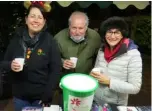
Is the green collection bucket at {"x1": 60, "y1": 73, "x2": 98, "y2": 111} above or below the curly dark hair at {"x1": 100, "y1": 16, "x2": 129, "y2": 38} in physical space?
below

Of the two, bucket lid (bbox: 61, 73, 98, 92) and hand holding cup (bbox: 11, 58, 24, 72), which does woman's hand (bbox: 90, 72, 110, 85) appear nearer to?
bucket lid (bbox: 61, 73, 98, 92)

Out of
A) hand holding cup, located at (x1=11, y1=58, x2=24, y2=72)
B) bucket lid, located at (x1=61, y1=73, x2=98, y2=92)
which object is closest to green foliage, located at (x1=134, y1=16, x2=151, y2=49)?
hand holding cup, located at (x1=11, y1=58, x2=24, y2=72)

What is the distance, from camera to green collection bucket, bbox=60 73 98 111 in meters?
1.49

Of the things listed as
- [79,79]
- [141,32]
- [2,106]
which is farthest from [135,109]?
[141,32]

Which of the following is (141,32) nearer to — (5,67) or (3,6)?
(3,6)

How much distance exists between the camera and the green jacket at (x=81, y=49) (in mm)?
2373

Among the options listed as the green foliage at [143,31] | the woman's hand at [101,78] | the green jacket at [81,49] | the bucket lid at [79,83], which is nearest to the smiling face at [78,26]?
the green jacket at [81,49]

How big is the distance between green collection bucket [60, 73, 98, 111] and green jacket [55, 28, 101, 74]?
77 cm

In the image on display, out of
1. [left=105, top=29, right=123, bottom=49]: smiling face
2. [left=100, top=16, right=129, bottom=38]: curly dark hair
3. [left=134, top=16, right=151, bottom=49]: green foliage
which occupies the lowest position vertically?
[left=134, top=16, right=151, bottom=49]: green foliage

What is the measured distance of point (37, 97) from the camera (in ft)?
7.66

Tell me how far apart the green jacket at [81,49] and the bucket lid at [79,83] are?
2.48 ft

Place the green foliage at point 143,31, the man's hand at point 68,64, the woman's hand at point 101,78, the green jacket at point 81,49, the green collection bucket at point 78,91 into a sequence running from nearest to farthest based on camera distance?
the green collection bucket at point 78,91, the woman's hand at point 101,78, the man's hand at point 68,64, the green jacket at point 81,49, the green foliage at point 143,31

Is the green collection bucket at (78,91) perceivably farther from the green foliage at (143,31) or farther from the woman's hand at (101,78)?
the green foliage at (143,31)

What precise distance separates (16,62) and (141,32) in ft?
14.9
